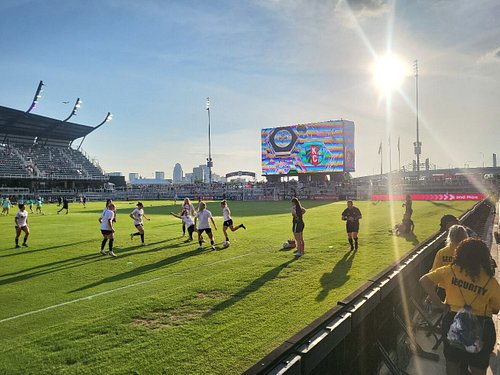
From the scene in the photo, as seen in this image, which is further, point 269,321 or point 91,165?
point 91,165

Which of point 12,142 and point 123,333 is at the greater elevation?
point 12,142

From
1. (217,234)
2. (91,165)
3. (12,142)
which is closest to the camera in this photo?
(217,234)

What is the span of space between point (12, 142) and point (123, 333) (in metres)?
94.0

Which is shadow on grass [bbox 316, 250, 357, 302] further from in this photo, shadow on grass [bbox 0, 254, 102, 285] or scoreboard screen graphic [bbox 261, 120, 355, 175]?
scoreboard screen graphic [bbox 261, 120, 355, 175]

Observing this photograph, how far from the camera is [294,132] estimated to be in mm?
62000

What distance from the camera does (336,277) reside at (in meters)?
9.04

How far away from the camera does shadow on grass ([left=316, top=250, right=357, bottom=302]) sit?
25.8 feet

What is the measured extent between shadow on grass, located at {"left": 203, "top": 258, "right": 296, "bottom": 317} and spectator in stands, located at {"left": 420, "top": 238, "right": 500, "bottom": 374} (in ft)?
13.3

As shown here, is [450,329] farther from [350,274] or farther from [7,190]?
[7,190]

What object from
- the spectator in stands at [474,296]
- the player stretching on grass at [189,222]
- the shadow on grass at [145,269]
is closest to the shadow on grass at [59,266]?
the shadow on grass at [145,269]

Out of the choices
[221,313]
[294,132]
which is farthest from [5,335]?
[294,132]

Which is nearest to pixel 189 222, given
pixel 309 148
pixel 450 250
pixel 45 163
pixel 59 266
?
pixel 59 266

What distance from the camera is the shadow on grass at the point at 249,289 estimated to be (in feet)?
22.8

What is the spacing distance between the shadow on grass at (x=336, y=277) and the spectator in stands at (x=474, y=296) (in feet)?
11.5
